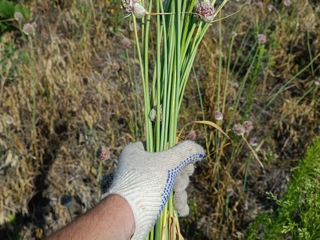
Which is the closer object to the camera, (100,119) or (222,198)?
(222,198)

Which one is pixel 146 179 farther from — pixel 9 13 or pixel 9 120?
pixel 9 13

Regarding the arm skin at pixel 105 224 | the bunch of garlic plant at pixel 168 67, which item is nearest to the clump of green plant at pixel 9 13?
the bunch of garlic plant at pixel 168 67

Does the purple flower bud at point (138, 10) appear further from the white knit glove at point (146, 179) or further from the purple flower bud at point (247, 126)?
the purple flower bud at point (247, 126)

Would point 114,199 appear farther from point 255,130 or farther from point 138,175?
point 255,130

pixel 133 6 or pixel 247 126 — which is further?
pixel 247 126

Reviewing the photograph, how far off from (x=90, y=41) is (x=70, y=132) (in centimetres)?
79

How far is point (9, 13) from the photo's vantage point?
219cm

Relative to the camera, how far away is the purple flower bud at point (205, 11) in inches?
33.0

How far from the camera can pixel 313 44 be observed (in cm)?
212

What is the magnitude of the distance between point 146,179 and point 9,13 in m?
1.91

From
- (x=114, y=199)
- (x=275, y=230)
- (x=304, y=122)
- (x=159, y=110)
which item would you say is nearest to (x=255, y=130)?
(x=304, y=122)

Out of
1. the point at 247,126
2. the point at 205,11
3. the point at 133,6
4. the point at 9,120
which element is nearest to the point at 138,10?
the point at 133,6

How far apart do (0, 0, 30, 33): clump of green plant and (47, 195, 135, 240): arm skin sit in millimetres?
1809

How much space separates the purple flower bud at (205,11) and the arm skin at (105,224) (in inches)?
22.2
